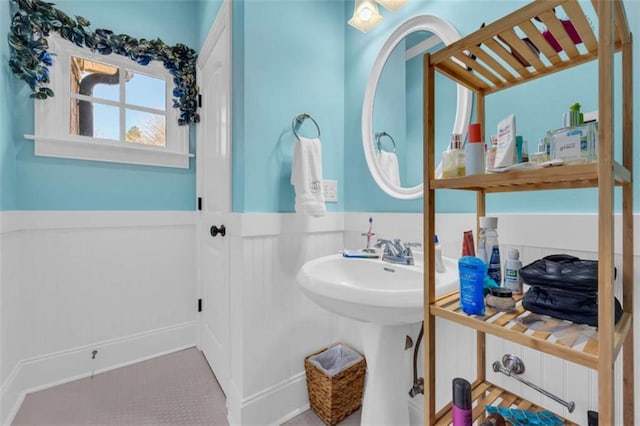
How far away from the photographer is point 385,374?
3.31 feet

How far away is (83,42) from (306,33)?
1360 millimetres

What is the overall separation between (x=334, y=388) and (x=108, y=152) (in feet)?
6.18

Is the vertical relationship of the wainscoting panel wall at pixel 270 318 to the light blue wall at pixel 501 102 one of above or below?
below

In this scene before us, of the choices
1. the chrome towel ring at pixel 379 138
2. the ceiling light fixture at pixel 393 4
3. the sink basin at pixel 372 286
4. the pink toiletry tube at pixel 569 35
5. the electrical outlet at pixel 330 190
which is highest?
the ceiling light fixture at pixel 393 4

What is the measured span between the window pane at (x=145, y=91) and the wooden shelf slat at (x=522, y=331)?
218 cm

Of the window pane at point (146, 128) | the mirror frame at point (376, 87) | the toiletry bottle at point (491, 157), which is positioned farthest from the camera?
the window pane at point (146, 128)

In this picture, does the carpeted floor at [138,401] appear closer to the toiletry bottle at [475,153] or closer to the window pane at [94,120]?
the toiletry bottle at [475,153]

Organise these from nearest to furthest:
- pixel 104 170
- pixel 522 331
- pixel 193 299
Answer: pixel 522 331 < pixel 104 170 < pixel 193 299

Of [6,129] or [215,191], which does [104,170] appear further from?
[215,191]

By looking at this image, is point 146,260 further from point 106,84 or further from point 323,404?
point 323,404

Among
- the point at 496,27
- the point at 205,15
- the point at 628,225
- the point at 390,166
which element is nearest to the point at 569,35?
the point at 496,27

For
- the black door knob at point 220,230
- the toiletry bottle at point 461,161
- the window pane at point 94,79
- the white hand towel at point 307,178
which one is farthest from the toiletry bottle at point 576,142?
the window pane at point 94,79

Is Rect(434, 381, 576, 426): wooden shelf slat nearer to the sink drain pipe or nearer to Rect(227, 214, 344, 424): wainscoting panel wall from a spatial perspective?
the sink drain pipe

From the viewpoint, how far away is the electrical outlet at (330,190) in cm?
154
